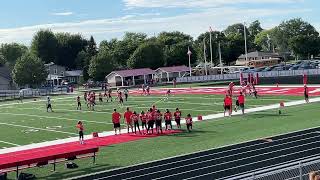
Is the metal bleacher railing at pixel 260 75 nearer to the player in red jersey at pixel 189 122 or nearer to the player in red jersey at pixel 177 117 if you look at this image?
the player in red jersey at pixel 177 117

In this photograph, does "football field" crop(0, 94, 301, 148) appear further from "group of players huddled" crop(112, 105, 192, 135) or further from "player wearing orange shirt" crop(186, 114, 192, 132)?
"player wearing orange shirt" crop(186, 114, 192, 132)

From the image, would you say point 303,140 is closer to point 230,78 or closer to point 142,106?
point 142,106

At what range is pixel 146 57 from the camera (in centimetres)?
9631

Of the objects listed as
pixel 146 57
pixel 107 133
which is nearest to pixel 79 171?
pixel 107 133

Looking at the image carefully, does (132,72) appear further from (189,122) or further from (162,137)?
(162,137)

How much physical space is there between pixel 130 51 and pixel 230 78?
4375 cm

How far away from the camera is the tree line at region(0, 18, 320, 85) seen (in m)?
91.1

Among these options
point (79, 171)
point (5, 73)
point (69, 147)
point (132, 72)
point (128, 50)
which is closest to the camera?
point (79, 171)

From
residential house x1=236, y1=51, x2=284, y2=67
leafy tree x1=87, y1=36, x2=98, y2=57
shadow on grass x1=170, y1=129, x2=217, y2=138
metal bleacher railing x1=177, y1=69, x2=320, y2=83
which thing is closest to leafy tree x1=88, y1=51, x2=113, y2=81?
metal bleacher railing x1=177, y1=69, x2=320, y2=83

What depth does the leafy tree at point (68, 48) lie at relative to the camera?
127812mm

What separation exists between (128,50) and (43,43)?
26.5m

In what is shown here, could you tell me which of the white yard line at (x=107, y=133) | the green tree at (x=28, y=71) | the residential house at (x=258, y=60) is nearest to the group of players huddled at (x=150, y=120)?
the white yard line at (x=107, y=133)

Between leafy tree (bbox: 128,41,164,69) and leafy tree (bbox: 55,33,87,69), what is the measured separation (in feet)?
117

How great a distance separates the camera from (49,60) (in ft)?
413
